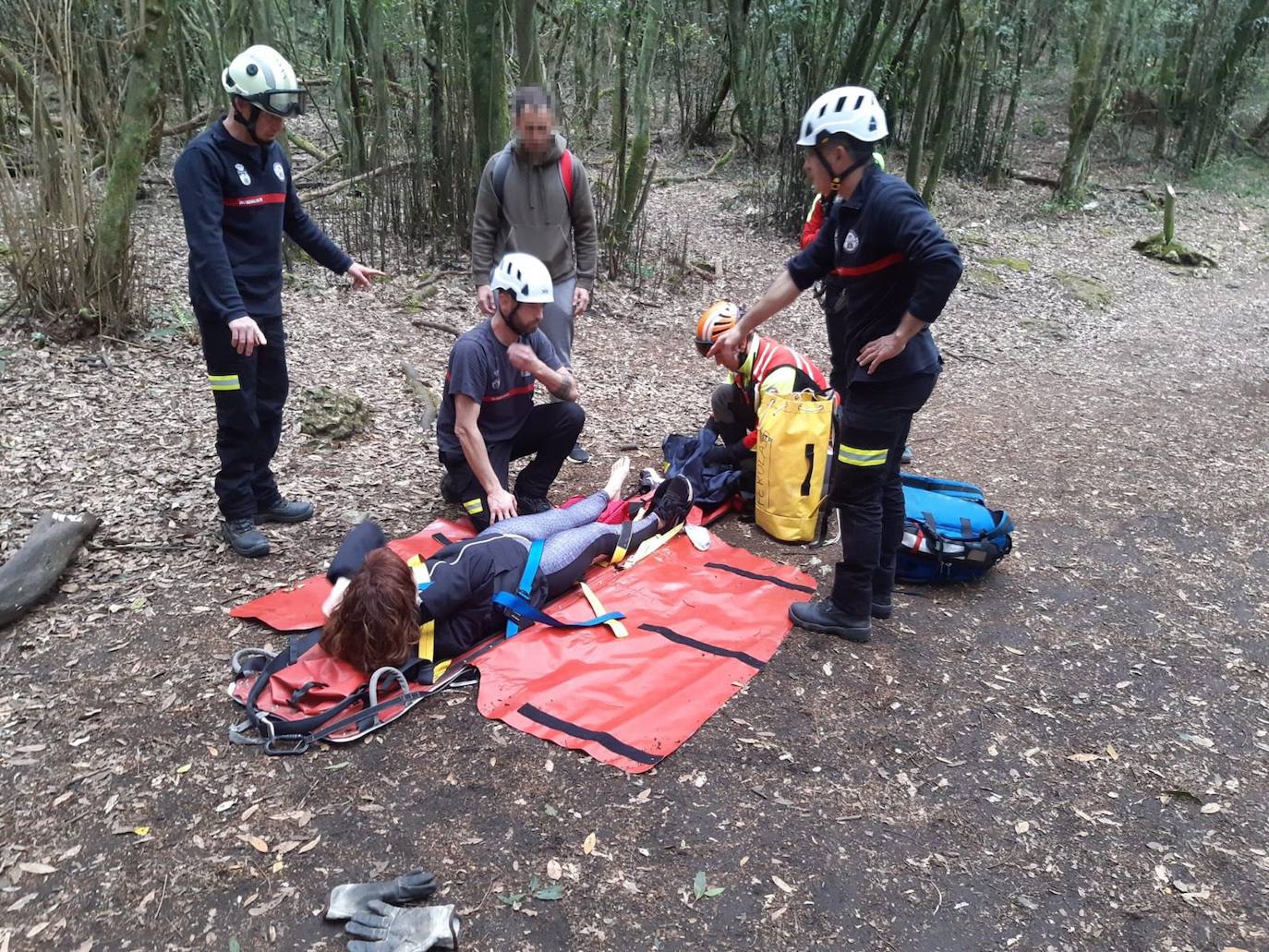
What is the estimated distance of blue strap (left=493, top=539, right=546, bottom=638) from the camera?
3113 mm

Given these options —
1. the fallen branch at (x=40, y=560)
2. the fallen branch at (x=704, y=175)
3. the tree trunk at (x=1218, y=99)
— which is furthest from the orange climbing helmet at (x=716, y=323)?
the tree trunk at (x=1218, y=99)

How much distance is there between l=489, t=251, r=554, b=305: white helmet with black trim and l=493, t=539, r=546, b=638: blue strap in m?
0.96

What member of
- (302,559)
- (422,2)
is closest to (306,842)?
(302,559)

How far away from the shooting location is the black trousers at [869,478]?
294cm

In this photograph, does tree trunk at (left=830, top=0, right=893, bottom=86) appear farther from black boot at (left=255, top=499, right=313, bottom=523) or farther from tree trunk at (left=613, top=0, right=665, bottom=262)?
black boot at (left=255, top=499, right=313, bottom=523)

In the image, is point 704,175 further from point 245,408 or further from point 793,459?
point 245,408

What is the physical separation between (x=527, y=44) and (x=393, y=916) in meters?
6.58

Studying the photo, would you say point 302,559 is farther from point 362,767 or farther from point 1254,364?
point 1254,364

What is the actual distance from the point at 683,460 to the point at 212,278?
7.47 feet

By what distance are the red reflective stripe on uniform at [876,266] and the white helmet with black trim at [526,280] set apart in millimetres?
1149

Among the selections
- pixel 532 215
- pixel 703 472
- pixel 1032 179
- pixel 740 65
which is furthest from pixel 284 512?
pixel 1032 179

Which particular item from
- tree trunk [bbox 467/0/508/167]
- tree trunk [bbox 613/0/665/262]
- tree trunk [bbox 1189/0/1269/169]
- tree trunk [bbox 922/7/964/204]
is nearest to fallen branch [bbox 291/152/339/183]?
tree trunk [bbox 467/0/508/167]

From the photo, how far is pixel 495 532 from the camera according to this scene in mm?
3314

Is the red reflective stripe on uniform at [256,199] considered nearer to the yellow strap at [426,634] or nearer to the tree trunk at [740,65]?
the yellow strap at [426,634]
